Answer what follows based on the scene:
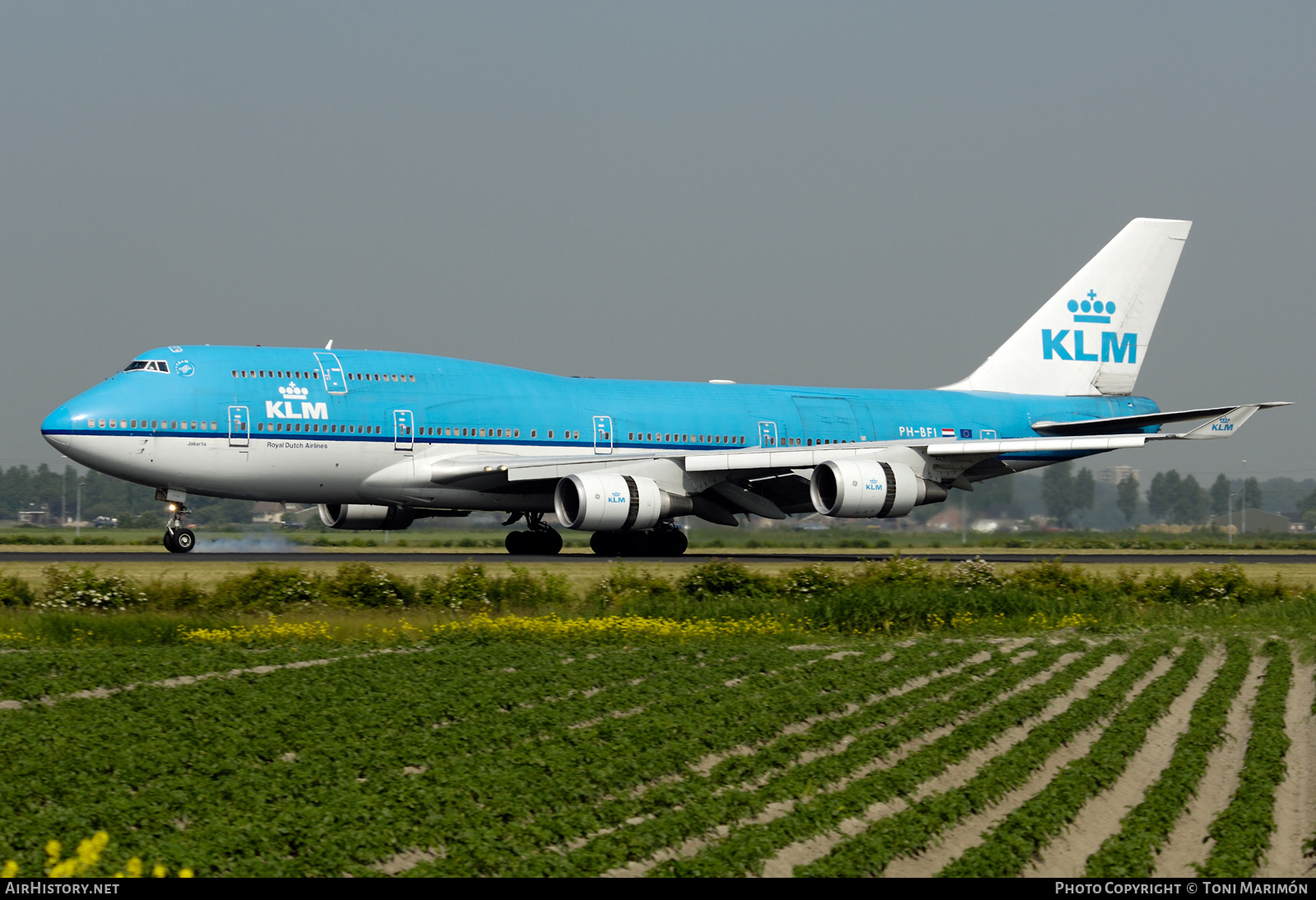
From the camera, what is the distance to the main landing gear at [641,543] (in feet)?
111

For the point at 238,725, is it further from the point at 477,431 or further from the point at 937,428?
the point at 937,428

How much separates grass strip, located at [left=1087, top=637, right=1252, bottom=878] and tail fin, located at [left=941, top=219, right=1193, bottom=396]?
28.0m

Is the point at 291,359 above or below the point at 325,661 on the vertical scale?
above

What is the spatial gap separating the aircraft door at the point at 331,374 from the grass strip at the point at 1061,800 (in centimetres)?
2061

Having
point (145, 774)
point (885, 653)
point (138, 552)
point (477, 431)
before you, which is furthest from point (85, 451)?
point (145, 774)

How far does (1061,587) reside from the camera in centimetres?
2377

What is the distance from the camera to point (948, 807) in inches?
348

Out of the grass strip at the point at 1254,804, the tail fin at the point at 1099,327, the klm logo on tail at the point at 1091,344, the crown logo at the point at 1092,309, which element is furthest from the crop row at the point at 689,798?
the crown logo at the point at 1092,309

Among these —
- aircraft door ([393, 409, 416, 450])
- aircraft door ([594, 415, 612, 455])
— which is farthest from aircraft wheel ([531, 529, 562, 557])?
aircraft door ([393, 409, 416, 450])

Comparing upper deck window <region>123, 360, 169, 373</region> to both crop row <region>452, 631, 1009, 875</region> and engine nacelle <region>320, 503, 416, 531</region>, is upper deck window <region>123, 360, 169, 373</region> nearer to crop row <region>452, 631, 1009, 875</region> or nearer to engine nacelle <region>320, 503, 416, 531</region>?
engine nacelle <region>320, 503, 416, 531</region>

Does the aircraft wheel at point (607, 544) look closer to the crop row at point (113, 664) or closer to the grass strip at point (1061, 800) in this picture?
the crop row at point (113, 664)

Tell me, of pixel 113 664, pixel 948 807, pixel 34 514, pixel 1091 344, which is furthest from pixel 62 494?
pixel 948 807
